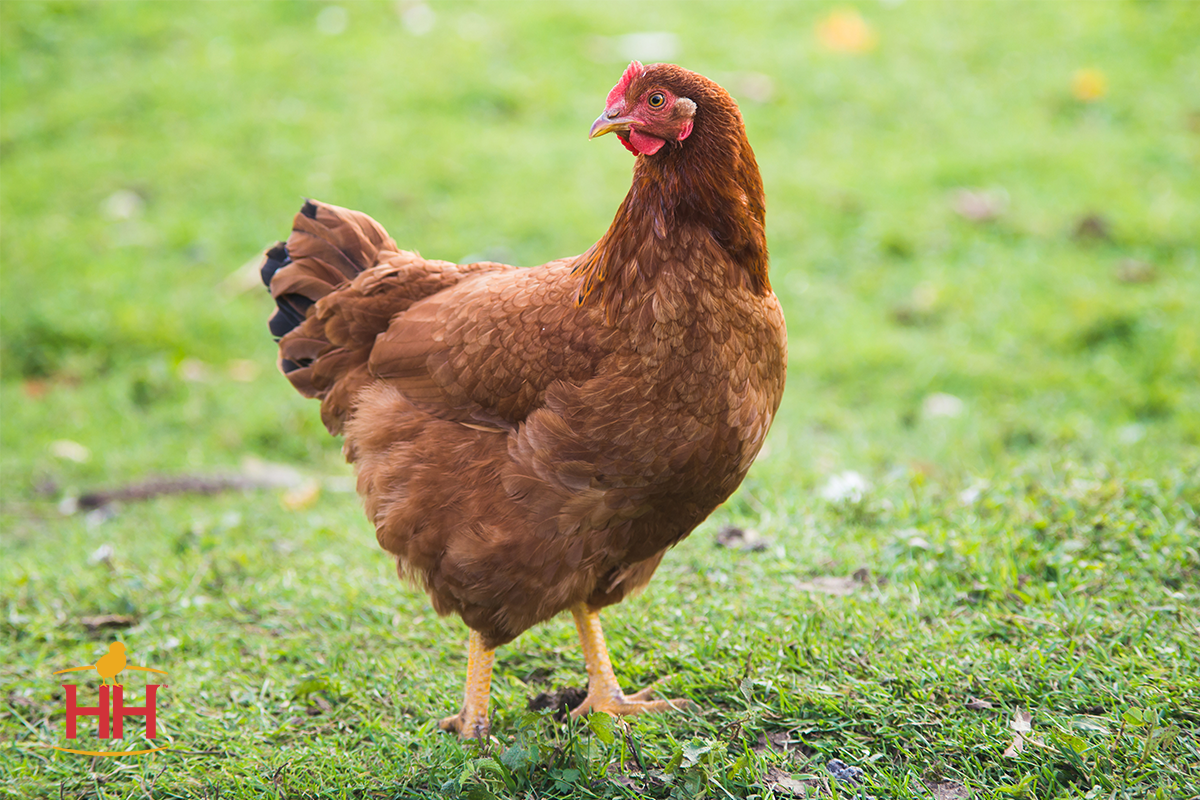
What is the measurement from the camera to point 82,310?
21.8ft

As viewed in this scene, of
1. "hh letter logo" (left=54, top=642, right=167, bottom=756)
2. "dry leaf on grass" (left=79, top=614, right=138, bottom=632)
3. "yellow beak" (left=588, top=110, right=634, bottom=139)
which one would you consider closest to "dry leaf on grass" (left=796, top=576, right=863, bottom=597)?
"yellow beak" (left=588, top=110, right=634, bottom=139)

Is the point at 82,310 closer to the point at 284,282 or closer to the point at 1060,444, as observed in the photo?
the point at 284,282

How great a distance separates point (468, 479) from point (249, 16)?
8151 millimetres

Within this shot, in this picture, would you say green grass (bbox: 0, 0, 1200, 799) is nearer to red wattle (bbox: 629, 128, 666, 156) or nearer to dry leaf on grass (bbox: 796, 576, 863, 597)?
dry leaf on grass (bbox: 796, 576, 863, 597)

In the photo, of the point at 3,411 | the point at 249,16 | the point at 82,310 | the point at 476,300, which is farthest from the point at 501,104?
the point at 476,300

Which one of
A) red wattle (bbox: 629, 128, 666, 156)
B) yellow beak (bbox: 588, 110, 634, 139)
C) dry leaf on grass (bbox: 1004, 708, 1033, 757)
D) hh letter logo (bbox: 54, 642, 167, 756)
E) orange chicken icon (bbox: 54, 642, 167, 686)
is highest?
yellow beak (bbox: 588, 110, 634, 139)

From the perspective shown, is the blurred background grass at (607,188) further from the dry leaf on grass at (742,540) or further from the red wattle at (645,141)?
the red wattle at (645,141)

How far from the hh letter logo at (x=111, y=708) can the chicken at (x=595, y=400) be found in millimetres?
981

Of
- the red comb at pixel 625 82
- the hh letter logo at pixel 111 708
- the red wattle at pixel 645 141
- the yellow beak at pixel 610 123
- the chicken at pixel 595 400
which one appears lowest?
the hh letter logo at pixel 111 708

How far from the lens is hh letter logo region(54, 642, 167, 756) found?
3227mm

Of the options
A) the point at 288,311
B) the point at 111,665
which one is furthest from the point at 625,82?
the point at 111,665

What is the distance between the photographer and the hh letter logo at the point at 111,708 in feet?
10.6

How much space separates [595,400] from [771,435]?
3059 mm

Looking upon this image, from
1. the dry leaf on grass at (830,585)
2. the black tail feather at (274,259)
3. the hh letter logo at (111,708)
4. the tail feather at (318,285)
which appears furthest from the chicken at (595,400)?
the hh letter logo at (111,708)
